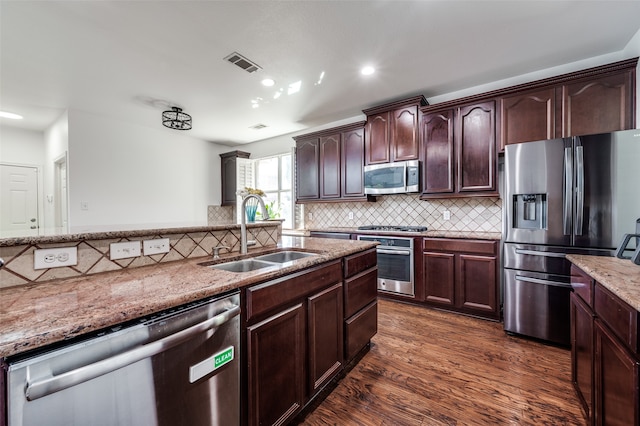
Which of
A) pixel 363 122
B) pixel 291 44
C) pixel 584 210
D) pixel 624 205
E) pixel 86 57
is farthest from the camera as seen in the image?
pixel 363 122

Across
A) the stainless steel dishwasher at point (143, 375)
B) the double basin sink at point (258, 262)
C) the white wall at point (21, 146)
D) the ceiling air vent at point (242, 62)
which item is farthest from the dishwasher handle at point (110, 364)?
the white wall at point (21, 146)

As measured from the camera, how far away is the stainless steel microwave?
3381 mm

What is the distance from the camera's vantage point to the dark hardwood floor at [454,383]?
1583 millimetres

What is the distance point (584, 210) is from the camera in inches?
85.7

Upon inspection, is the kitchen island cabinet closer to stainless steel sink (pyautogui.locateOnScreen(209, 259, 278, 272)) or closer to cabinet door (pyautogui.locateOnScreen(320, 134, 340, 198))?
stainless steel sink (pyautogui.locateOnScreen(209, 259, 278, 272))

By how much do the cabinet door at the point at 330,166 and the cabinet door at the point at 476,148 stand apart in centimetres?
165

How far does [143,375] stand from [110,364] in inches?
5.2

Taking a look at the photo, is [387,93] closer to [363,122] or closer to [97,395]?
[363,122]

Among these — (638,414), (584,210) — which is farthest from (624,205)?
(638,414)

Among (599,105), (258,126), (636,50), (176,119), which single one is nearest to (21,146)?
(176,119)

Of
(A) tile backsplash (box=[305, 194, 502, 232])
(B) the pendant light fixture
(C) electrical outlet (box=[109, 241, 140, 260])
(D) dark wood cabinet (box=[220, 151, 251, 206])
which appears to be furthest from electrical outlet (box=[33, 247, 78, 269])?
(D) dark wood cabinet (box=[220, 151, 251, 206])

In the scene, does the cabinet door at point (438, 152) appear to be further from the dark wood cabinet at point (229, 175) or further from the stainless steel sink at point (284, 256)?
the dark wood cabinet at point (229, 175)

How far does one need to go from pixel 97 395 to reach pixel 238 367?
1.64ft

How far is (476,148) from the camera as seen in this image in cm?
302
